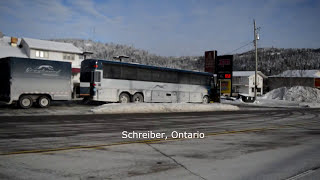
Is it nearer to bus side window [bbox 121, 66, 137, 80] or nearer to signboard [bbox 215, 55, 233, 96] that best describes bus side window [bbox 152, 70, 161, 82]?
bus side window [bbox 121, 66, 137, 80]

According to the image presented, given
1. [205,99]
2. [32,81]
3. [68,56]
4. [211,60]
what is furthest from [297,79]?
[32,81]

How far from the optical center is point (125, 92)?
75.9ft

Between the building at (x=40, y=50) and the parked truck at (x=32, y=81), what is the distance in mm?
21764

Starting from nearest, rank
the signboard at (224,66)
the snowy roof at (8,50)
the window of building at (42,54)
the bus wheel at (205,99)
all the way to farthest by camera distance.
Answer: the bus wheel at (205,99), the signboard at (224,66), the snowy roof at (8,50), the window of building at (42,54)

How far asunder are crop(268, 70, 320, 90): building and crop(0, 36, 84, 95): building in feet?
226

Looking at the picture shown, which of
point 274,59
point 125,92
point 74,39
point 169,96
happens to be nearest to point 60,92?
point 125,92

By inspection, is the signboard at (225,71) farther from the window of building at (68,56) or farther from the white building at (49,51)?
the window of building at (68,56)

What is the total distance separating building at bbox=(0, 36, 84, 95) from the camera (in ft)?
135

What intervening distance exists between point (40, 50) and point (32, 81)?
27.2 meters

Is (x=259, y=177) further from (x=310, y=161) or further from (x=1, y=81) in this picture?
(x=1, y=81)

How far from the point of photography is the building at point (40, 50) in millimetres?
41241

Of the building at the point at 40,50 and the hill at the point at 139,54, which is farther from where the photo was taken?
the hill at the point at 139,54

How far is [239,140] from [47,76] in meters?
14.9

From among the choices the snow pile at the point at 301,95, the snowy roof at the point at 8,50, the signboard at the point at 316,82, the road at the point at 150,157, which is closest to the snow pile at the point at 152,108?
the road at the point at 150,157
